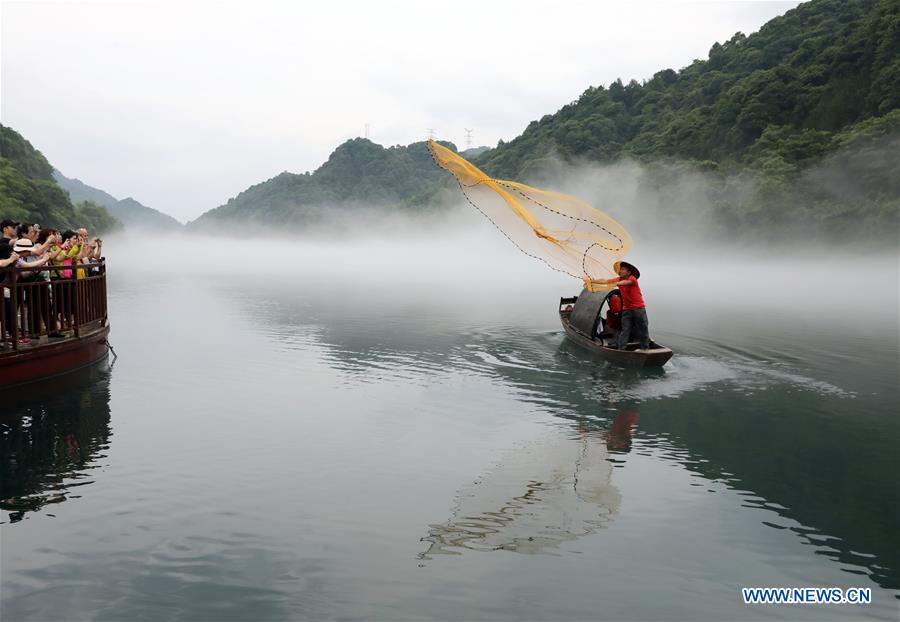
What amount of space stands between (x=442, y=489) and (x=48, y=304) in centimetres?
1256

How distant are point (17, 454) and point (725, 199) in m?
89.7

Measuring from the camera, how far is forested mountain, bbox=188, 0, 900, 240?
7356 cm

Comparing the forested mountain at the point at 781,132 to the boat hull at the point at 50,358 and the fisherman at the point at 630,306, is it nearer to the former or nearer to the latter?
the fisherman at the point at 630,306

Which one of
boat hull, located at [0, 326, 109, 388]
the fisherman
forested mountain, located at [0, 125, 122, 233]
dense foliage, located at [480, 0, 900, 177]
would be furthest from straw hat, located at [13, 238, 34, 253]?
dense foliage, located at [480, 0, 900, 177]

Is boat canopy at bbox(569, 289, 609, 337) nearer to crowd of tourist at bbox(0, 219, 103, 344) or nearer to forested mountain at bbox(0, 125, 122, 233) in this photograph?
crowd of tourist at bbox(0, 219, 103, 344)

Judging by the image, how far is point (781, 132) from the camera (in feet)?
296

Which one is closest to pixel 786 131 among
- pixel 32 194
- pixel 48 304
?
→ pixel 48 304

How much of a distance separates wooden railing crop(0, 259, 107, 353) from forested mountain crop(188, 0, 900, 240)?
2882 inches

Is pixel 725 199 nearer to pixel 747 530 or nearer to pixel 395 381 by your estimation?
pixel 395 381

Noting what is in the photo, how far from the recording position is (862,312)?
44625 mm

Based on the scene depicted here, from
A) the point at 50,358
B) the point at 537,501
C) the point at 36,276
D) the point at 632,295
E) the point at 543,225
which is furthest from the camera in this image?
the point at 543,225

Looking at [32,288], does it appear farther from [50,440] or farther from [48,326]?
[50,440]

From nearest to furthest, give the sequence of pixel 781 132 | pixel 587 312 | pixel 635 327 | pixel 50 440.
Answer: pixel 50 440, pixel 635 327, pixel 587 312, pixel 781 132

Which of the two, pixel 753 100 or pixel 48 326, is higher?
pixel 753 100
